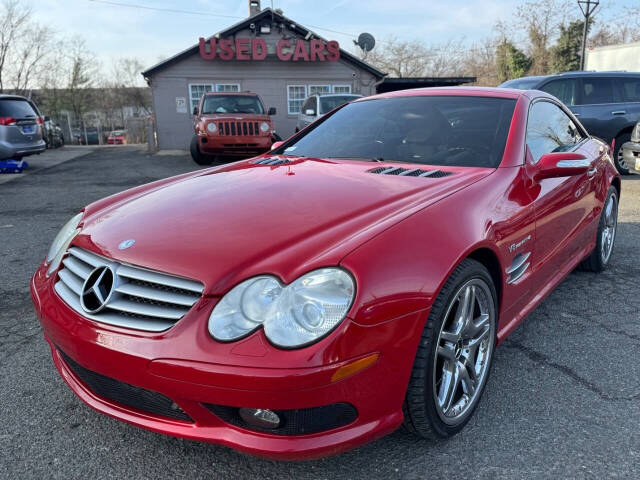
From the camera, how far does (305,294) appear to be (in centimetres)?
156

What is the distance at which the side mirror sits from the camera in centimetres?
258

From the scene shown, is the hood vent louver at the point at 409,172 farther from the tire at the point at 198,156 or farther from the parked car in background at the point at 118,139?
the parked car in background at the point at 118,139

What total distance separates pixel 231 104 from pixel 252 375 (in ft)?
38.8

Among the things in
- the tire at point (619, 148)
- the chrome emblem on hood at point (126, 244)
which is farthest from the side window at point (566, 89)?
the chrome emblem on hood at point (126, 244)

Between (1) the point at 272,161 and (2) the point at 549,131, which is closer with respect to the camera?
(1) the point at 272,161

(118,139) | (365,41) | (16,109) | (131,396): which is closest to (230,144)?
(16,109)

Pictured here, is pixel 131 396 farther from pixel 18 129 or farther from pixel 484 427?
pixel 18 129

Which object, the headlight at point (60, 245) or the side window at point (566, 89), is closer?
the headlight at point (60, 245)

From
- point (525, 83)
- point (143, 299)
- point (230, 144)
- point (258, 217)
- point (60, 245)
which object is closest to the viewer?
point (143, 299)

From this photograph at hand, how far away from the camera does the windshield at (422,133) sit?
268 cm

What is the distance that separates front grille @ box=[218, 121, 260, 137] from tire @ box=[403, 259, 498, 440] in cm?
1006

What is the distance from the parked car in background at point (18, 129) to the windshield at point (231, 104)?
12.3 feet

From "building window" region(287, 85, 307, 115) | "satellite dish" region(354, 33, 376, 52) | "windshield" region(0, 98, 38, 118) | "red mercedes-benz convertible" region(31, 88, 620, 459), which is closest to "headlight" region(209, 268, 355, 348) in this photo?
"red mercedes-benz convertible" region(31, 88, 620, 459)

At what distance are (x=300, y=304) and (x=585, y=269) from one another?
3.25 meters
